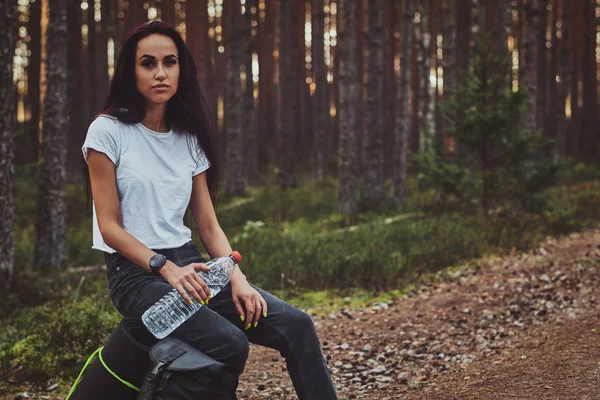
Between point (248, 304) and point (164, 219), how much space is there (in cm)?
66

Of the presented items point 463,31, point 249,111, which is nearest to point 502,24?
point 463,31

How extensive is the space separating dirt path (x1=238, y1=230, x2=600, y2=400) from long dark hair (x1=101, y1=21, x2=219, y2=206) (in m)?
2.38

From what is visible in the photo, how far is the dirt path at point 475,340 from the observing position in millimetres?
4711

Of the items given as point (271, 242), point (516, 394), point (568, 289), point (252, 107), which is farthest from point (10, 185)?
point (252, 107)

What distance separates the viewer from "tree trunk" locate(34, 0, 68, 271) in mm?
9203

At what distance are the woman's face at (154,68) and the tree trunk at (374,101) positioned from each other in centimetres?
1172

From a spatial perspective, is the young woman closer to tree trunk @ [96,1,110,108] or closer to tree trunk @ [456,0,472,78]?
tree trunk @ [96,1,110,108]

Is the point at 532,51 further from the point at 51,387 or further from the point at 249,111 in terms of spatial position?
the point at 51,387

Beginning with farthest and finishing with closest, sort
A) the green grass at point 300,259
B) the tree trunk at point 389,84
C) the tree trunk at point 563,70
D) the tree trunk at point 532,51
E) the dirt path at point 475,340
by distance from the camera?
the tree trunk at point 389,84, the tree trunk at point 563,70, the tree trunk at point 532,51, the green grass at point 300,259, the dirt path at point 475,340

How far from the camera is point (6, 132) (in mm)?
7332

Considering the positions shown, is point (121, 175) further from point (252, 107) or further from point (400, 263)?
point (252, 107)

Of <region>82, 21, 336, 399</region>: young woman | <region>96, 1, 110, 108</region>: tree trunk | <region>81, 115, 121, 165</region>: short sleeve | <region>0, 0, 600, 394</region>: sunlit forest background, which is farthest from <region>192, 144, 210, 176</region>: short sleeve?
<region>96, 1, 110, 108</region>: tree trunk

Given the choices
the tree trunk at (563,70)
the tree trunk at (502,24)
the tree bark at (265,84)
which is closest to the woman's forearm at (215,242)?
the tree trunk at (502,24)

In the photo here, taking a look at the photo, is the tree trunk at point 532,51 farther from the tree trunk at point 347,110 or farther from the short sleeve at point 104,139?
the short sleeve at point 104,139
